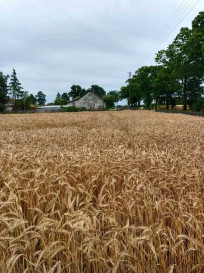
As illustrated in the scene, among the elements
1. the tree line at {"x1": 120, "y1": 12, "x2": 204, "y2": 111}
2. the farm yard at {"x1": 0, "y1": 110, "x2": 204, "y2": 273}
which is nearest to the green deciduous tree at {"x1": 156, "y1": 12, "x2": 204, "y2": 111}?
the tree line at {"x1": 120, "y1": 12, "x2": 204, "y2": 111}

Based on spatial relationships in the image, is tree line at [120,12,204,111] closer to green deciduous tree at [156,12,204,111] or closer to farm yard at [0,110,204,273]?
green deciduous tree at [156,12,204,111]

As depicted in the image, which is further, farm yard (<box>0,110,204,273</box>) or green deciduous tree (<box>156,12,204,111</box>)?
green deciduous tree (<box>156,12,204,111</box>)

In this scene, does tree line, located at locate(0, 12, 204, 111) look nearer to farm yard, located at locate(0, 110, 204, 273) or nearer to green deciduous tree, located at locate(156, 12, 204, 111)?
green deciduous tree, located at locate(156, 12, 204, 111)

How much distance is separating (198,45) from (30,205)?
40.3 m

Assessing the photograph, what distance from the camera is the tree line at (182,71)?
37.2 m

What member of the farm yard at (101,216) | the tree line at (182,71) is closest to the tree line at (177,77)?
the tree line at (182,71)

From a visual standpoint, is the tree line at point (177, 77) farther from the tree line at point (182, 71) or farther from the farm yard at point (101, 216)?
the farm yard at point (101, 216)

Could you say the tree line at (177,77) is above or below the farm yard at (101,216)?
above

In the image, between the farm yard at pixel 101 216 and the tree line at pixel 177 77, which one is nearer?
the farm yard at pixel 101 216

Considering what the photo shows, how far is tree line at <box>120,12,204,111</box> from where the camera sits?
3716 centimetres

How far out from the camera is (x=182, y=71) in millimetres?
42062

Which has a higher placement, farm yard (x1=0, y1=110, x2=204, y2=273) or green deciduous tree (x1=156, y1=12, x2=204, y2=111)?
green deciduous tree (x1=156, y1=12, x2=204, y2=111)

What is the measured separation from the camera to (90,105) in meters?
87.5

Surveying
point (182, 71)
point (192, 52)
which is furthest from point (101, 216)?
point (182, 71)
